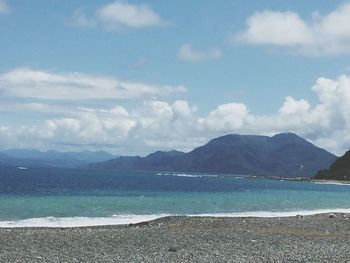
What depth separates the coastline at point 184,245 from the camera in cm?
2062

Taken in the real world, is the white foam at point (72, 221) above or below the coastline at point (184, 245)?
below

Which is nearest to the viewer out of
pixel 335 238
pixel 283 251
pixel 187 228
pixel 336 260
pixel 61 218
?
pixel 336 260

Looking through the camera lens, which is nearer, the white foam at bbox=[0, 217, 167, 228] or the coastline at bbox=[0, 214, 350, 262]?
the coastline at bbox=[0, 214, 350, 262]

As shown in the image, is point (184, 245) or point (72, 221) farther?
point (72, 221)

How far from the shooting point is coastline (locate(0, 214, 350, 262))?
20.6 m

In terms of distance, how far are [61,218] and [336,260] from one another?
98.9ft

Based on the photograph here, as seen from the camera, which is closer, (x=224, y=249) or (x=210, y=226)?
(x=224, y=249)

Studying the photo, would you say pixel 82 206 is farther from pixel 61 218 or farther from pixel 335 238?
pixel 335 238

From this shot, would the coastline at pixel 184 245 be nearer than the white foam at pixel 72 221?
Yes

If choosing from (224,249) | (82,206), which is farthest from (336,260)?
(82,206)

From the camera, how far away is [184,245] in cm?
2403

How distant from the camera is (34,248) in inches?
907

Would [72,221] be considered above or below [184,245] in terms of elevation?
below

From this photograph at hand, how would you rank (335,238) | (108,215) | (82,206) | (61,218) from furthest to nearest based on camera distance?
(82,206)
(108,215)
(61,218)
(335,238)
